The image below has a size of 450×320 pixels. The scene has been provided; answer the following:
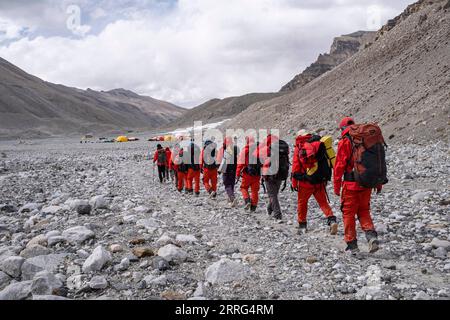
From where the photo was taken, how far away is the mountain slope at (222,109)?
136 m

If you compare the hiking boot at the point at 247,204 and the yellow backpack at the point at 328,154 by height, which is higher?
the yellow backpack at the point at 328,154

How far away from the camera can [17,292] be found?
478 cm

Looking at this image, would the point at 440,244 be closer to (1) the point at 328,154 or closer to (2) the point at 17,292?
(1) the point at 328,154

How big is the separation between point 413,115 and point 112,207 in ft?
67.2

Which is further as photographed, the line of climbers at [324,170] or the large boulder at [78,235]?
the large boulder at [78,235]

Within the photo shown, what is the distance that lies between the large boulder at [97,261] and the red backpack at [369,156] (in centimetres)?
356

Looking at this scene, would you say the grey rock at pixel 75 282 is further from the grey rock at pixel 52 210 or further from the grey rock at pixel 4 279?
the grey rock at pixel 52 210

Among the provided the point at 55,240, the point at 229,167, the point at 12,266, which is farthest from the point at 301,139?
the point at 12,266

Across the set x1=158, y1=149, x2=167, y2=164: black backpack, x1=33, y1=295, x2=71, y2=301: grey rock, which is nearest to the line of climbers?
x1=33, y1=295, x2=71, y2=301: grey rock

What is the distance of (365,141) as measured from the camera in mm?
5836

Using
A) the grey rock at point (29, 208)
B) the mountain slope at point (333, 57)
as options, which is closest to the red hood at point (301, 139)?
the grey rock at point (29, 208)

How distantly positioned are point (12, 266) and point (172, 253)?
2099 millimetres

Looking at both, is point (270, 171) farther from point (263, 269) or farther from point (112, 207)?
point (112, 207)

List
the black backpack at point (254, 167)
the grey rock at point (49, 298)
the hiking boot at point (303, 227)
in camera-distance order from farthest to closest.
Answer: the black backpack at point (254, 167) < the hiking boot at point (303, 227) < the grey rock at point (49, 298)
